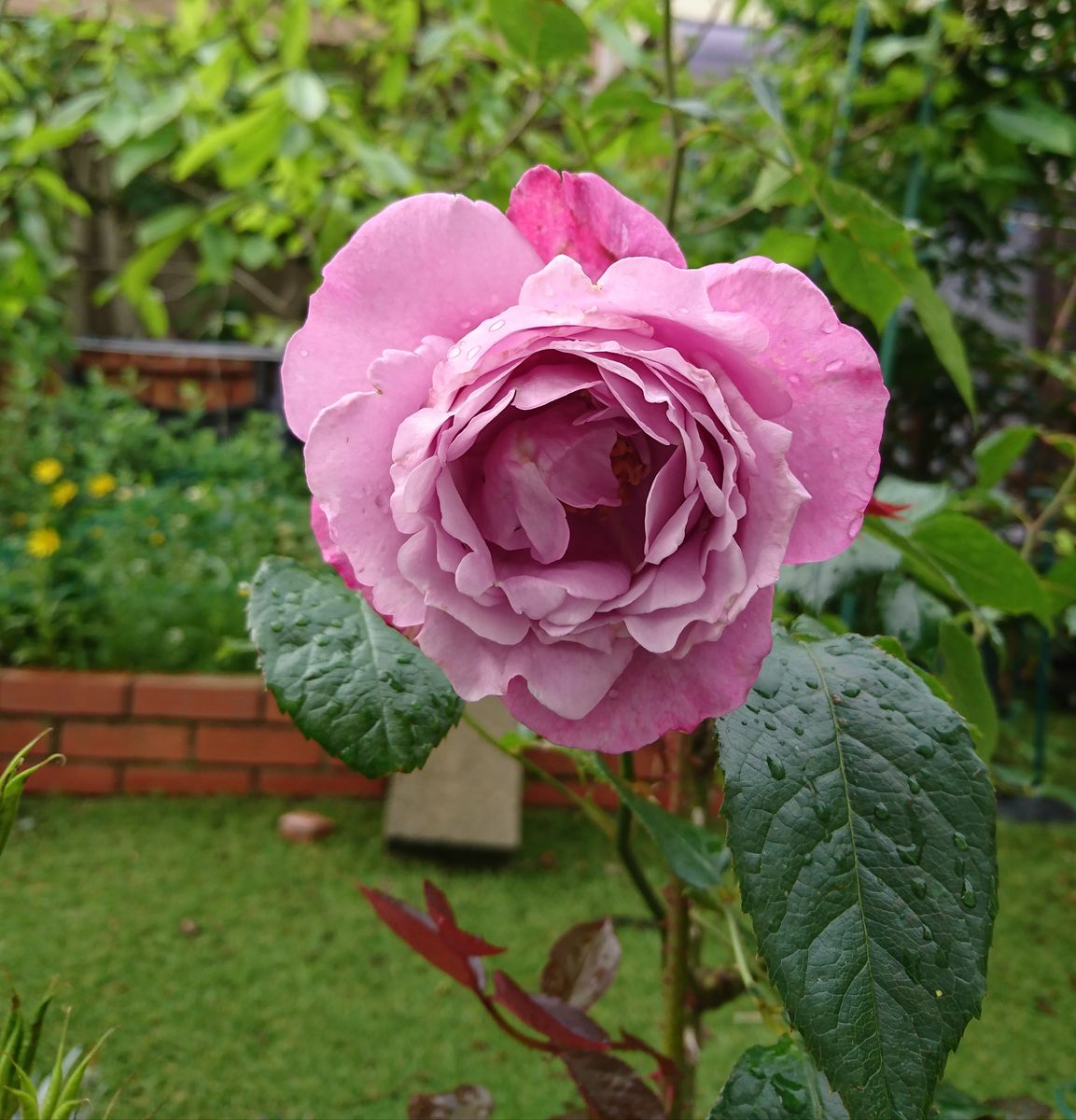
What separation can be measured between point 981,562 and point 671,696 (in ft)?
1.18

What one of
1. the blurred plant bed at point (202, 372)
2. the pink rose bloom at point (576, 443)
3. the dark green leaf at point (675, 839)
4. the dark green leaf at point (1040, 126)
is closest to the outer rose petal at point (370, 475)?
the pink rose bloom at point (576, 443)

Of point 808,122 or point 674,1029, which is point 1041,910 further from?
point 808,122

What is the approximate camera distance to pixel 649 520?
0.33 m

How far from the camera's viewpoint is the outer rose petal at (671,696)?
329mm

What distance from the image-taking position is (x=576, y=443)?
341 millimetres

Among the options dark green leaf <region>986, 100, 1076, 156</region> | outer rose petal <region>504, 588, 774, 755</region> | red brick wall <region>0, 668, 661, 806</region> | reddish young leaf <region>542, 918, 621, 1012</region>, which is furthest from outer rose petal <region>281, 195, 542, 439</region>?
red brick wall <region>0, 668, 661, 806</region>

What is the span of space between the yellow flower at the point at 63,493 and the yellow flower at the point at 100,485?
0.05 m

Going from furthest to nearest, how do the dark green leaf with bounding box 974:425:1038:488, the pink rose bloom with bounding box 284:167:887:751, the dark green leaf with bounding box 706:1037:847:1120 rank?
the dark green leaf with bounding box 974:425:1038:488 → the dark green leaf with bounding box 706:1037:847:1120 → the pink rose bloom with bounding box 284:167:887:751

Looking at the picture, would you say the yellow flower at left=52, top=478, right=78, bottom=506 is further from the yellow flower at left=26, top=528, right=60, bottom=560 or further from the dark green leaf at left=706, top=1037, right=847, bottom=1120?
the dark green leaf at left=706, top=1037, right=847, bottom=1120

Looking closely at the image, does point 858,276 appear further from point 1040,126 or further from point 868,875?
point 1040,126

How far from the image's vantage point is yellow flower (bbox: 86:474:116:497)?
291 centimetres

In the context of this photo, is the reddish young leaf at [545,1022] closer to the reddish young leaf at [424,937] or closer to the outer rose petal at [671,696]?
the reddish young leaf at [424,937]

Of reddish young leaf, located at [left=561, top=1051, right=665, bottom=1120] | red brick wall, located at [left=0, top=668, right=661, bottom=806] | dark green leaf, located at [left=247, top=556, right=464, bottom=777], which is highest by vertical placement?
dark green leaf, located at [left=247, top=556, right=464, bottom=777]

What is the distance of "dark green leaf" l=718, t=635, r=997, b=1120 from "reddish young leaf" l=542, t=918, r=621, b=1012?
39cm
